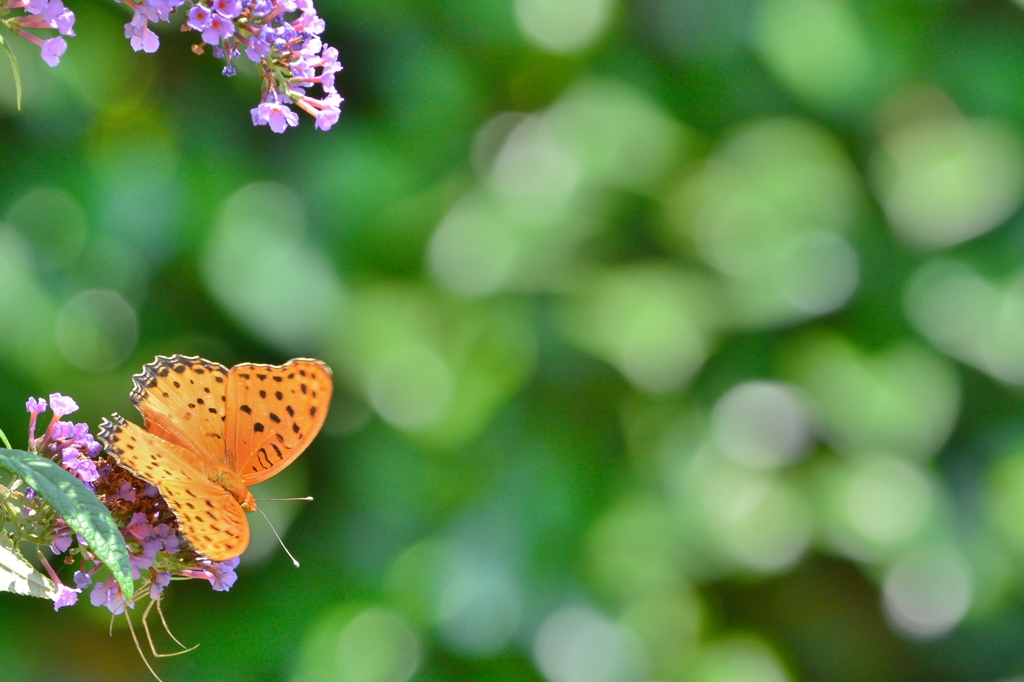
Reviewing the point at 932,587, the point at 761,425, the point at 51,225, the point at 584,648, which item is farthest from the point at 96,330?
the point at 932,587

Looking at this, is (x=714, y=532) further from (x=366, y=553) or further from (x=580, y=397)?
(x=366, y=553)

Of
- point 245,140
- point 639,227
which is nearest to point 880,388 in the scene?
point 639,227

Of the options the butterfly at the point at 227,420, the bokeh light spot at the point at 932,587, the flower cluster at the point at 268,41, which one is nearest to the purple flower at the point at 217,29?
the flower cluster at the point at 268,41

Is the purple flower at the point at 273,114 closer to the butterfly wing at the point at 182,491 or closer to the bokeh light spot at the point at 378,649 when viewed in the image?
the butterfly wing at the point at 182,491

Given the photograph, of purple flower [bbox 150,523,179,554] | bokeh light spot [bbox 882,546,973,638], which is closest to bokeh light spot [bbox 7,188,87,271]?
purple flower [bbox 150,523,179,554]

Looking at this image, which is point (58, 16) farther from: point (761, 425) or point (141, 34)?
point (761, 425)

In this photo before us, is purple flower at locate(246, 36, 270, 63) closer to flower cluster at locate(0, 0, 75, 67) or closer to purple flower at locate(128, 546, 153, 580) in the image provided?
flower cluster at locate(0, 0, 75, 67)

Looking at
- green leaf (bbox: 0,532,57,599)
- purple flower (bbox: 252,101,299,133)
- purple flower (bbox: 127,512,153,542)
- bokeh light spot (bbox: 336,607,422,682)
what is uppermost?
purple flower (bbox: 252,101,299,133)
